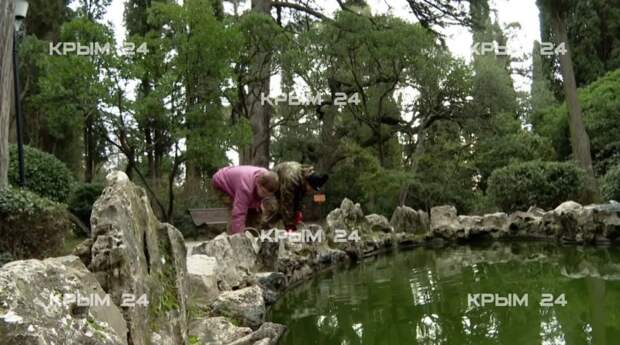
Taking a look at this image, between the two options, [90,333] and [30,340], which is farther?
[90,333]

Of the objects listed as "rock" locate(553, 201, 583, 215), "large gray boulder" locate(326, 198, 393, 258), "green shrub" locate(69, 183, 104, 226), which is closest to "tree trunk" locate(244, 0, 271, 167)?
"green shrub" locate(69, 183, 104, 226)

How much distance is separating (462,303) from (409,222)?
5703 millimetres

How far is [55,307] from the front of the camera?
196cm

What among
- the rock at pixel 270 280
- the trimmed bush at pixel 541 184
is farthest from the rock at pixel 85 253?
the trimmed bush at pixel 541 184

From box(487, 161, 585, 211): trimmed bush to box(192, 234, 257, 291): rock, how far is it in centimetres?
717

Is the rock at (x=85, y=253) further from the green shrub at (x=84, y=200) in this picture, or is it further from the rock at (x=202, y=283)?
the green shrub at (x=84, y=200)

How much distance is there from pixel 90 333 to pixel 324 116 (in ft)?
43.9

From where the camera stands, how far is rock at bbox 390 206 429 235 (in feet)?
33.2

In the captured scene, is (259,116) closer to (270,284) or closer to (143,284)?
(270,284)

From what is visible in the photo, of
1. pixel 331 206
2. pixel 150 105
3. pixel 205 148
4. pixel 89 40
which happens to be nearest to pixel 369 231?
pixel 205 148

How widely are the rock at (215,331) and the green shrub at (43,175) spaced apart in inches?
→ 193

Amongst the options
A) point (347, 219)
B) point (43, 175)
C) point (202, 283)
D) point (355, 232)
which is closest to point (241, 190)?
point (202, 283)

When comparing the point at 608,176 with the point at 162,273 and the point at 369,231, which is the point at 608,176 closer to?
the point at 369,231

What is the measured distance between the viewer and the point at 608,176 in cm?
1002
